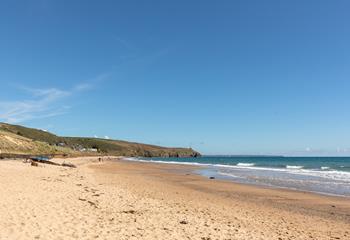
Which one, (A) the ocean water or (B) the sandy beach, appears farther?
(A) the ocean water

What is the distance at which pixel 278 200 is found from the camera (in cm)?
2044

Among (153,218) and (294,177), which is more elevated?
(294,177)

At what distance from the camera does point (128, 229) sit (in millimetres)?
10922

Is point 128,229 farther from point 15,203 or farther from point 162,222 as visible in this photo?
point 15,203

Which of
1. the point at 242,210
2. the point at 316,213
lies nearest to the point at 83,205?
the point at 242,210

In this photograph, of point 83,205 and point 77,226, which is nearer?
point 77,226

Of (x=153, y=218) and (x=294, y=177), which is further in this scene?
(x=294, y=177)

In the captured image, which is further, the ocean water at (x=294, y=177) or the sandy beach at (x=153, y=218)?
the ocean water at (x=294, y=177)

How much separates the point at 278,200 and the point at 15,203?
14.5m

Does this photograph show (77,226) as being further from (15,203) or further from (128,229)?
(15,203)

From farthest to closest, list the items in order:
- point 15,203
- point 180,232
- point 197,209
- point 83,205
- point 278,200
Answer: point 278,200 → point 197,209 → point 83,205 → point 15,203 → point 180,232

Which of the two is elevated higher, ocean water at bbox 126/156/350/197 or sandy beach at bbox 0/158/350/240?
ocean water at bbox 126/156/350/197

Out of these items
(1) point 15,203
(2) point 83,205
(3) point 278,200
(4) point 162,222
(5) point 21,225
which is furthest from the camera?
(3) point 278,200

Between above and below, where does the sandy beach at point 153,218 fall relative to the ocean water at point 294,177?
below
